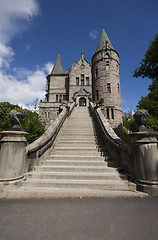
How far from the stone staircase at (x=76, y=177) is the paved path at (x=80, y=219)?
212 mm

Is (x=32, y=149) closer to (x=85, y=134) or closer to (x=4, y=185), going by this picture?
(x=4, y=185)

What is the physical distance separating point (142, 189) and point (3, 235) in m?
3.24

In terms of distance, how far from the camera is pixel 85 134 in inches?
291

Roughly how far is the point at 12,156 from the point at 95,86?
83.1ft

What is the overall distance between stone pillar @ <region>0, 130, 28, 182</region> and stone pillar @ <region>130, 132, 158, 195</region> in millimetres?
3524

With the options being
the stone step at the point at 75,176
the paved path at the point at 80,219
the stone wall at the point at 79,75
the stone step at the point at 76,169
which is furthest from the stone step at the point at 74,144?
the stone wall at the point at 79,75

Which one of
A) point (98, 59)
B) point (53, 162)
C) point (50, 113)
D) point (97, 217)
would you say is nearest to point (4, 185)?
point (53, 162)

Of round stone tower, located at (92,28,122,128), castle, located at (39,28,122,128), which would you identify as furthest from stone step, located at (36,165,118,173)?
round stone tower, located at (92,28,122,128)

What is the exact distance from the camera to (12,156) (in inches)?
130

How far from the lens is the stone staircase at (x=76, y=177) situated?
296 cm

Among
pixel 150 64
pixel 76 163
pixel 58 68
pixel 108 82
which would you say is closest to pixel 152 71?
pixel 150 64

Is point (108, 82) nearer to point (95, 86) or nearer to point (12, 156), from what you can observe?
point (95, 86)

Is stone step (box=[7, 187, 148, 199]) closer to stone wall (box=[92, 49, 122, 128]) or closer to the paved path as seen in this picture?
the paved path

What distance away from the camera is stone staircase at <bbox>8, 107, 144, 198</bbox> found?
9.73 feet
